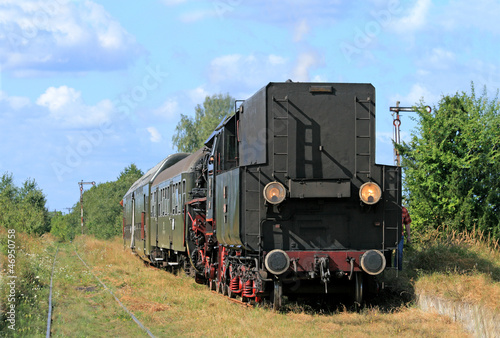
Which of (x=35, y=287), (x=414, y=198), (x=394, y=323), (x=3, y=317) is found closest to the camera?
(x=394, y=323)

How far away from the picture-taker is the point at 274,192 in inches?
414

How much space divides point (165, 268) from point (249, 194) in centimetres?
1368

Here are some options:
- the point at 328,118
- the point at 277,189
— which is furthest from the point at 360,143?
the point at 277,189

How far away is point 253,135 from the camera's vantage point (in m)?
11.6

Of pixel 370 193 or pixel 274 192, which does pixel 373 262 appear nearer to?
pixel 370 193

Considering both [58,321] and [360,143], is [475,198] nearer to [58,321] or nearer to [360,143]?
[360,143]

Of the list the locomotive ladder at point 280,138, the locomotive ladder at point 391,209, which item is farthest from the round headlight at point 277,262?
the locomotive ladder at point 391,209

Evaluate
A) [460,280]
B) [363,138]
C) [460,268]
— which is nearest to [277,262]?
[363,138]

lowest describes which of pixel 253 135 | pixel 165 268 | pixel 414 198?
pixel 165 268

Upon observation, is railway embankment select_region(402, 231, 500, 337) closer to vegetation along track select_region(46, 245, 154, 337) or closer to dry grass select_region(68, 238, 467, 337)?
dry grass select_region(68, 238, 467, 337)

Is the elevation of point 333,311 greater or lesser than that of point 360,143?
lesser

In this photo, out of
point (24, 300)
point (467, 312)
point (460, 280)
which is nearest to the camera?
point (467, 312)

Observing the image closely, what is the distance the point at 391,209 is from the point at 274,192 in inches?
80.7

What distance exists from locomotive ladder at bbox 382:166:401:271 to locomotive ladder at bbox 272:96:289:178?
1710mm
